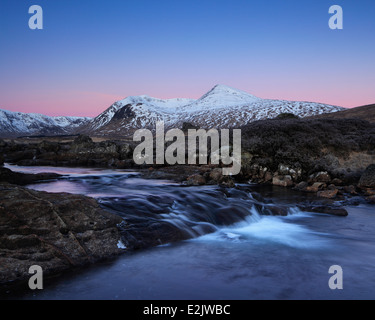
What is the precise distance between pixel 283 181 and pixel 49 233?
13444 millimetres

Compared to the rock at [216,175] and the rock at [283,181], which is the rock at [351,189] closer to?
the rock at [283,181]

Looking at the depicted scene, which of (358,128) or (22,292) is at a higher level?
(358,128)

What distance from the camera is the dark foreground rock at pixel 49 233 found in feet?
17.4

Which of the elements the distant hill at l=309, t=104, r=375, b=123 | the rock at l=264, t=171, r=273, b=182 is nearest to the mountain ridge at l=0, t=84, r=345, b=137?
the distant hill at l=309, t=104, r=375, b=123

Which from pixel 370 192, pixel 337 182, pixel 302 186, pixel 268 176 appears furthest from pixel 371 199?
pixel 268 176

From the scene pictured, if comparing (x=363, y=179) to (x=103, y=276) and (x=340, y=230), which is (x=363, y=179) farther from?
(x=103, y=276)

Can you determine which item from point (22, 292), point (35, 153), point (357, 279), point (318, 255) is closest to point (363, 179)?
point (318, 255)

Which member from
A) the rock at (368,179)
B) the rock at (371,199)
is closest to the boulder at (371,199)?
the rock at (371,199)

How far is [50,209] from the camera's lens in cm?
642

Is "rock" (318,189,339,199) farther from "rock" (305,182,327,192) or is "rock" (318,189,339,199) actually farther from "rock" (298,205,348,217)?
"rock" (298,205,348,217)

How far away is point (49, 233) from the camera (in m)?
5.89

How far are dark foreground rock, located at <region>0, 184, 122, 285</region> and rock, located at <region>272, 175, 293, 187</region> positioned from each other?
11639 millimetres

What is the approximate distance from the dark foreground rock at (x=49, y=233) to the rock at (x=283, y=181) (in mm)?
11639

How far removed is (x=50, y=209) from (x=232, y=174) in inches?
541
